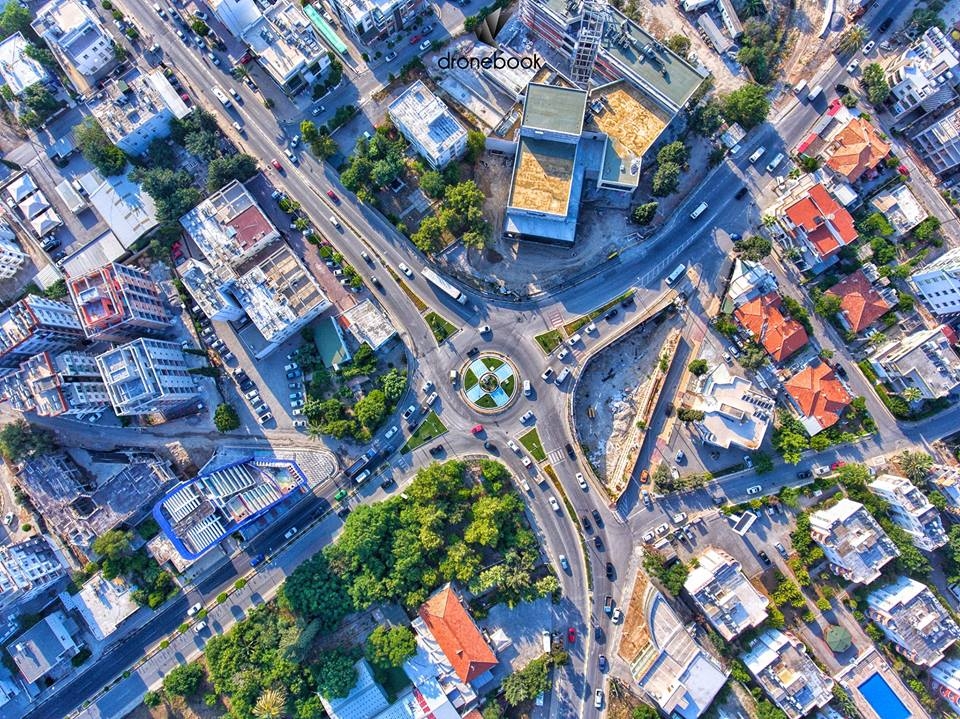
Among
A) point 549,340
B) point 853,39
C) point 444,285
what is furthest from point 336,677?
point 853,39

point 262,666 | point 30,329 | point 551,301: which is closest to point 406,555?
point 262,666

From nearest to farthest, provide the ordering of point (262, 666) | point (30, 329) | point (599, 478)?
point (30, 329)
point (262, 666)
point (599, 478)

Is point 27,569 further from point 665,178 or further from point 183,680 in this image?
point 665,178

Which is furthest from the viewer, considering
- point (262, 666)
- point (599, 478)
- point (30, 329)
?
point (599, 478)

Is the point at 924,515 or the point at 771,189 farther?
the point at 771,189

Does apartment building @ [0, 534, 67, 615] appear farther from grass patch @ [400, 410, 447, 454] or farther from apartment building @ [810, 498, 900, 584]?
apartment building @ [810, 498, 900, 584]

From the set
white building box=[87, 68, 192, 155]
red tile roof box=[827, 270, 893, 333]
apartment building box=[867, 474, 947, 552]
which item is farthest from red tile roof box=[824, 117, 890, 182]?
white building box=[87, 68, 192, 155]

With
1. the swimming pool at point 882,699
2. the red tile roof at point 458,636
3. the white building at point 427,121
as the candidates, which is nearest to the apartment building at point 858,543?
the swimming pool at point 882,699

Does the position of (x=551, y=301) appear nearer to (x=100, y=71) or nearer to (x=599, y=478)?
(x=599, y=478)
